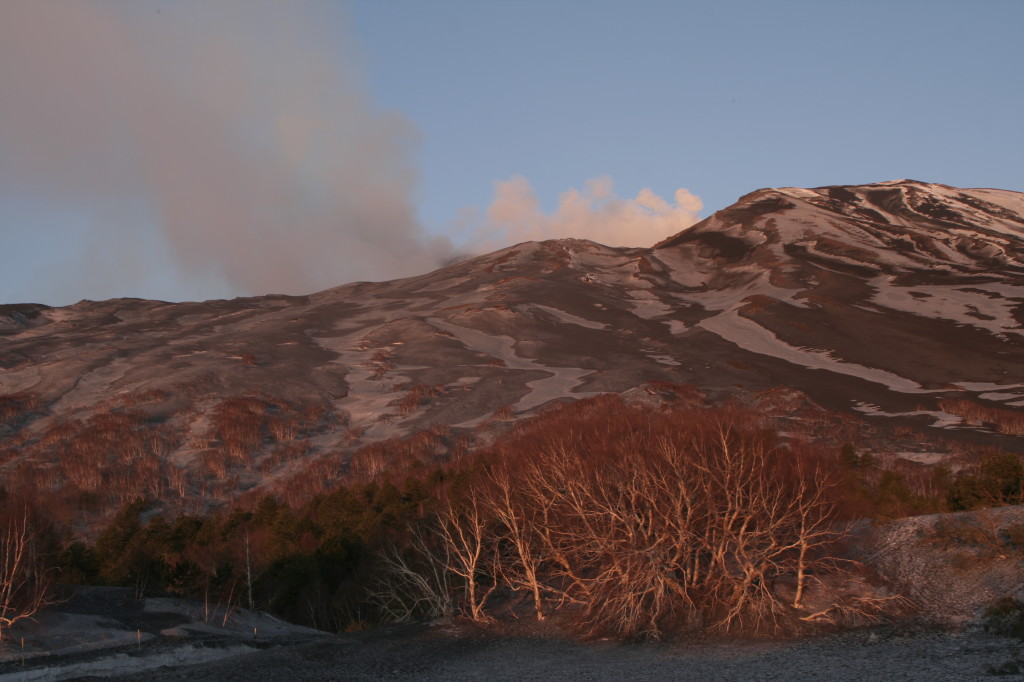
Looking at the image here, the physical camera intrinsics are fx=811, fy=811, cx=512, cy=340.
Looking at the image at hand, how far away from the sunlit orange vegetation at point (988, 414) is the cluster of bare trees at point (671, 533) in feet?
86.2

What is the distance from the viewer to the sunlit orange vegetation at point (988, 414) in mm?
42969

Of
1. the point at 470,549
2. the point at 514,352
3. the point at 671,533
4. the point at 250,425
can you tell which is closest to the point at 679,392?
the point at 514,352

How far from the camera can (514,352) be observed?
6706 centimetres

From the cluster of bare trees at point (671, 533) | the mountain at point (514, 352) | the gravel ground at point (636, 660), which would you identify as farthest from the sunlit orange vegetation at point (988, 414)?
the gravel ground at point (636, 660)

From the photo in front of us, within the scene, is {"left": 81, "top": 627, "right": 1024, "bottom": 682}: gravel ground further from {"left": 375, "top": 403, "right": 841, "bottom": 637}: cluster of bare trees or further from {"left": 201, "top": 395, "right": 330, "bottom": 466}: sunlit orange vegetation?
{"left": 201, "top": 395, "right": 330, "bottom": 466}: sunlit orange vegetation

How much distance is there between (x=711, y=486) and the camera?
20.0m

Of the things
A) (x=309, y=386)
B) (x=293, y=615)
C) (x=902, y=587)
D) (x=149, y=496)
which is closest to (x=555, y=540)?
(x=902, y=587)

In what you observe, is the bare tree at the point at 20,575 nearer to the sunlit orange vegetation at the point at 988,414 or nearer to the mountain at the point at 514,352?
the mountain at the point at 514,352

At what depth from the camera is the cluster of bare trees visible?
59.9ft

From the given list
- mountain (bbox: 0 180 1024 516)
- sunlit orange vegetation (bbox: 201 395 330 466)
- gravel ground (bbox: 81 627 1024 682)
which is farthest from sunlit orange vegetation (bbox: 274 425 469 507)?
gravel ground (bbox: 81 627 1024 682)

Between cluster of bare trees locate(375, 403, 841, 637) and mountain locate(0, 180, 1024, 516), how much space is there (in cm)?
2252

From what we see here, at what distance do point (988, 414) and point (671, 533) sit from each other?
Answer: 3565cm

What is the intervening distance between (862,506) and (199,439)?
3711cm

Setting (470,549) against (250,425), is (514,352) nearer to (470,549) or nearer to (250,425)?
(250,425)
